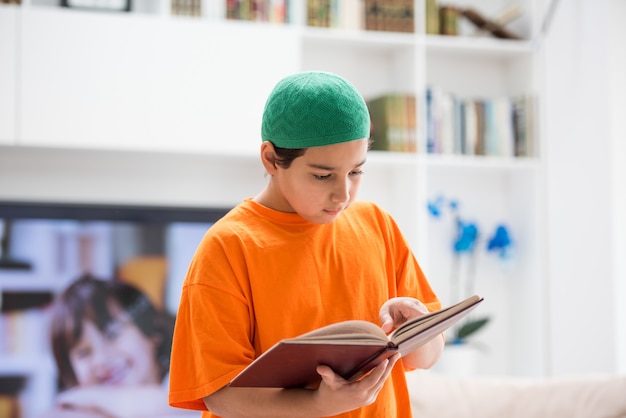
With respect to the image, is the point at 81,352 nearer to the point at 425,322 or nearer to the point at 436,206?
the point at 436,206

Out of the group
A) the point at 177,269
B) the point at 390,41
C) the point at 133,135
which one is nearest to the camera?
the point at 133,135

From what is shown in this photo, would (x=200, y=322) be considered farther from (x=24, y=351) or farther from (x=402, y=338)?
(x=24, y=351)

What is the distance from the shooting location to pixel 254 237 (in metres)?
1.28

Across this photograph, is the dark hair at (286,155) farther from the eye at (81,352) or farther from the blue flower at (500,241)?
the blue flower at (500,241)

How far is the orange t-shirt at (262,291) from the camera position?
1223mm

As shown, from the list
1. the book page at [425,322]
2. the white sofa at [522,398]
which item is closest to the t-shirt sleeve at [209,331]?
the book page at [425,322]

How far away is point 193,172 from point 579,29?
1.54m

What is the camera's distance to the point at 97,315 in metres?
2.84

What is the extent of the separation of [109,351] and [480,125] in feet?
5.40

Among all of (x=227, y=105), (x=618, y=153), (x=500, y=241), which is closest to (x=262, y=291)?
(x=227, y=105)

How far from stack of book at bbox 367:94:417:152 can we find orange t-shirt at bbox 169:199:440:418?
5.87 ft

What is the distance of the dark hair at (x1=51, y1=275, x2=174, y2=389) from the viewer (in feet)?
9.20

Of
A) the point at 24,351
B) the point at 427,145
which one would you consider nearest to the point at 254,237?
the point at 24,351

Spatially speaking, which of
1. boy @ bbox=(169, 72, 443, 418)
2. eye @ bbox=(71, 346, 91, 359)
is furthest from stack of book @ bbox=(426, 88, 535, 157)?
boy @ bbox=(169, 72, 443, 418)
